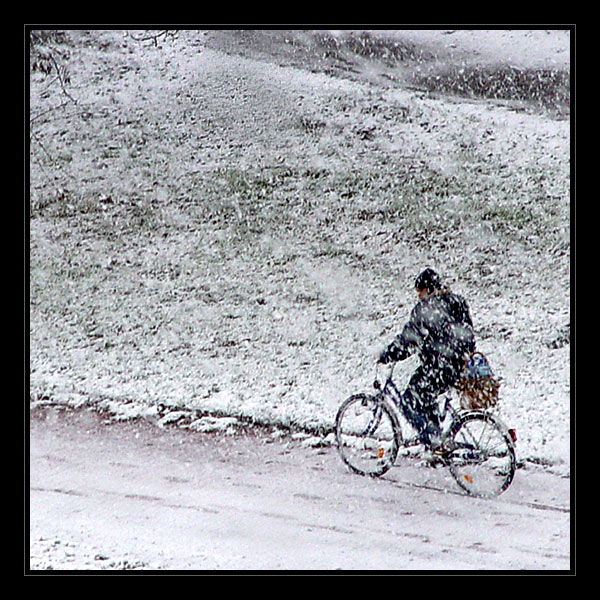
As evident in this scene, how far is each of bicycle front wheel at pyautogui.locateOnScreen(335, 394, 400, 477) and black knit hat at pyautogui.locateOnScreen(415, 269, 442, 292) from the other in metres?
0.67

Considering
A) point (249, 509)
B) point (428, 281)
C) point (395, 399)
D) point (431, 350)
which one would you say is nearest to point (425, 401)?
point (395, 399)

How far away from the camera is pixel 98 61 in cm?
354

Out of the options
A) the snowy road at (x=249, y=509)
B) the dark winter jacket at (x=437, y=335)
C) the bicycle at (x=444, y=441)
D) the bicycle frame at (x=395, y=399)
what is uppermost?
the dark winter jacket at (x=437, y=335)

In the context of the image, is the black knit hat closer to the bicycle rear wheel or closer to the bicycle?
the bicycle

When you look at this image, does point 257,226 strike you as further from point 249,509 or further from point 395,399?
point 249,509

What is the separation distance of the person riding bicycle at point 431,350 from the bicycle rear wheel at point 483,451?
13cm

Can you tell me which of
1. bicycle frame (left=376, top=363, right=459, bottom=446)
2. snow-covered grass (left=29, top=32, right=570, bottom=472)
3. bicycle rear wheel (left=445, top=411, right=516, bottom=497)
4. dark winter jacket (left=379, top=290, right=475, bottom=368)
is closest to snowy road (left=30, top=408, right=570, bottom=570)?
bicycle rear wheel (left=445, top=411, right=516, bottom=497)

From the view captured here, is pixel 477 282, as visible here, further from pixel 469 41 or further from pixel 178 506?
pixel 178 506

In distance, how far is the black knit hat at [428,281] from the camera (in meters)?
3.47

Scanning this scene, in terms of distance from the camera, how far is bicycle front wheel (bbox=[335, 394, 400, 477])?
3.45 m

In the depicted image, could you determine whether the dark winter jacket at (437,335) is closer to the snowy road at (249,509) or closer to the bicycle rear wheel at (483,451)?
the bicycle rear wheel at (483,451)

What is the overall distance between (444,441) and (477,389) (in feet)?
1.12

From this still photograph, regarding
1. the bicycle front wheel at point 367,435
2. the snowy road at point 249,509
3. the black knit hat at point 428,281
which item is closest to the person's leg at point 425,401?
the bicycle front wheel at point 367,435
